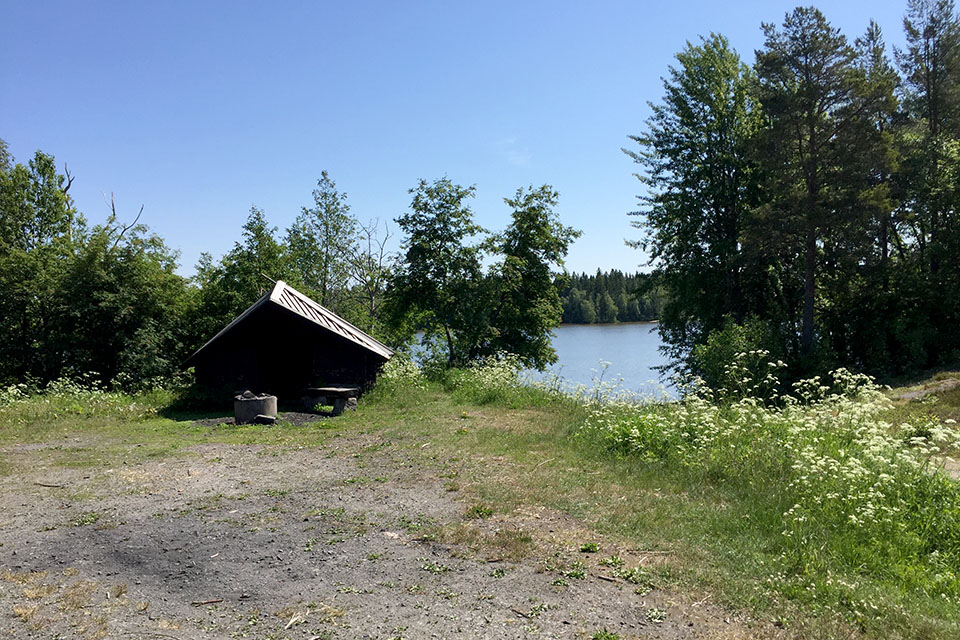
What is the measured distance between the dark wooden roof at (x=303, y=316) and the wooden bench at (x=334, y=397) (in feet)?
4.09

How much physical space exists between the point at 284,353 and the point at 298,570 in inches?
402

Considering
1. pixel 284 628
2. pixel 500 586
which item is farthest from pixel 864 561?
pixel 284 628

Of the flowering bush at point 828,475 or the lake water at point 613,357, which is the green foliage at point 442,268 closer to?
the lake water at point 613,357

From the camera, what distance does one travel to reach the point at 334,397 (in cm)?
1302

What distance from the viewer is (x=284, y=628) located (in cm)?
377

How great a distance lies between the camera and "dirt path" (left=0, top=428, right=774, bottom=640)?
12.5 feet

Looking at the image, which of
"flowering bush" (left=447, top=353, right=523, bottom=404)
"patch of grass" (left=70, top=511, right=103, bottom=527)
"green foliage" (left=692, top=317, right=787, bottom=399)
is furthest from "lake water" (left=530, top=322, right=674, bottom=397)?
"patch of grass" (left=70, top=511, right=103, bottom=527)

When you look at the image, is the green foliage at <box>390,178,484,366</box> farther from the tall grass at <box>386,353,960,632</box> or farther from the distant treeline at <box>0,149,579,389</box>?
the tall grass at <box>386,353,960,632</box>

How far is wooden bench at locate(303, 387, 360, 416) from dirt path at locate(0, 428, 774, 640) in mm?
5609

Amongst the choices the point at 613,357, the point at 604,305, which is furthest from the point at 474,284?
the point at 604,305

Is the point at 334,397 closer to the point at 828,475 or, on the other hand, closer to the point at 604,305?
the point at 828,475

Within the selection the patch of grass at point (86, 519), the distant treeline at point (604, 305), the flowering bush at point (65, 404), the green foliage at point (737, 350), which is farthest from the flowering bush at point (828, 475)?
the distant treeline at point (604, 305)

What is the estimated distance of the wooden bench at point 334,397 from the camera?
12.8m

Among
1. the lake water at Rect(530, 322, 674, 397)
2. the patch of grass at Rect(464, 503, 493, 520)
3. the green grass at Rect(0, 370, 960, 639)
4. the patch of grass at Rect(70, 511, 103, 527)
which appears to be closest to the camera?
the green grass at Rect(0, 370, 960, 639)
